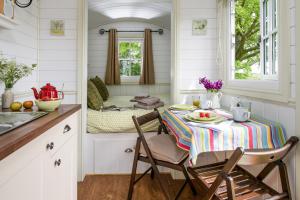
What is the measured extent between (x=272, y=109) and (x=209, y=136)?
24.7 inches

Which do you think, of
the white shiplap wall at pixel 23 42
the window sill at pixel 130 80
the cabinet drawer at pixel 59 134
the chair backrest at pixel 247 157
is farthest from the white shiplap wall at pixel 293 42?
the window sill at pixel 130 80

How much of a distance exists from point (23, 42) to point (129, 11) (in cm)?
254

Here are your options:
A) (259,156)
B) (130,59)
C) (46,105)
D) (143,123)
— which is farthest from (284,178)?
(130,59)

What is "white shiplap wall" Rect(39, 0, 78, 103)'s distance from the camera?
2.63 meters

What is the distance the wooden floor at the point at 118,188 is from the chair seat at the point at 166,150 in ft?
1.73

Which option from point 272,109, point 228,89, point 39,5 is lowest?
point 272,109

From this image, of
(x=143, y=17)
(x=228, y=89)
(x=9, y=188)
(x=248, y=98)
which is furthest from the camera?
(x=143, y=17)

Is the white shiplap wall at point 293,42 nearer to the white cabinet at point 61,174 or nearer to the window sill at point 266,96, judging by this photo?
the window sill at point 266,96

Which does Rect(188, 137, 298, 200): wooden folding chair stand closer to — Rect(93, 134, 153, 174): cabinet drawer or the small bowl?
the small bowl

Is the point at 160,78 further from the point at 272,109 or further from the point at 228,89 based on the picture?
the point at 272,109

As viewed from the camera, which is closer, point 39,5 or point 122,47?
point 39,5

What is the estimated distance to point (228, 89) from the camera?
2.56 meters

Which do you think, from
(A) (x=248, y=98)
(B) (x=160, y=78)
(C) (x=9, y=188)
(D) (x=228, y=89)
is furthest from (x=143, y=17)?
(C) (x=9, y=188)

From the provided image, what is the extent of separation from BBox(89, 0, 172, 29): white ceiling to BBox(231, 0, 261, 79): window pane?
5.37 feet
